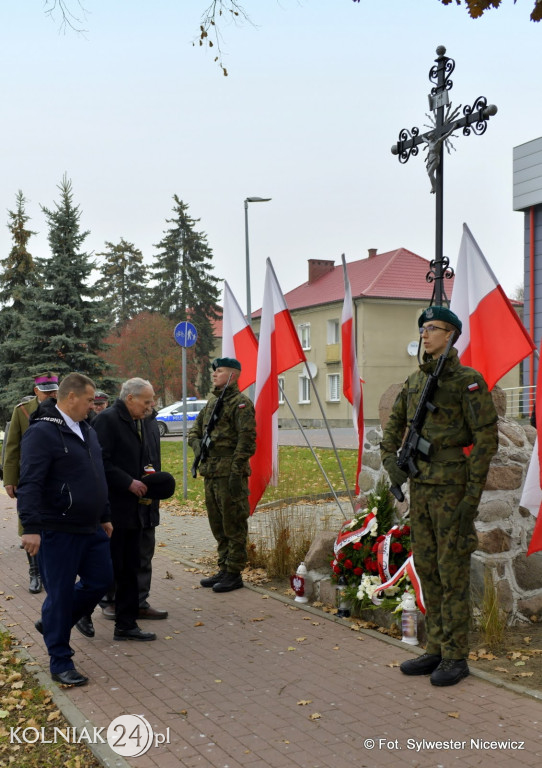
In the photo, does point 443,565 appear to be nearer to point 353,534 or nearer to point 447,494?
point 447,494

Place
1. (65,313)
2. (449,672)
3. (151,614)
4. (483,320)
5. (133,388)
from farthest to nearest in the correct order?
(65,313)
(483,320)
(151,614)
(133,388)
(449,672)

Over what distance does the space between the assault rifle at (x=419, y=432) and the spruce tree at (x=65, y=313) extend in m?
22.8

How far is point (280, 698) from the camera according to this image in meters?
4.79

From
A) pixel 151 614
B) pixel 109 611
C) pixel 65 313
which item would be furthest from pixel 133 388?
pixel 65 313

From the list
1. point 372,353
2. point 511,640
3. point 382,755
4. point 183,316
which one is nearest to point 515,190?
point 372,353

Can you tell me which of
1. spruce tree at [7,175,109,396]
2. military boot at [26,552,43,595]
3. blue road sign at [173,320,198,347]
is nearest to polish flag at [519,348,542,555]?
military boot at [26,552,43,595]

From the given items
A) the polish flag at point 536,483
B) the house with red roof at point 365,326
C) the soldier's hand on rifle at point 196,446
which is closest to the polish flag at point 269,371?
the soldier's hand on rifle at point 196,446

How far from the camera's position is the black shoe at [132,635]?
609 cm

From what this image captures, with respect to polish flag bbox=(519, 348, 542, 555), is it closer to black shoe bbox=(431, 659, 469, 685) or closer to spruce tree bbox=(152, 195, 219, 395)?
black shoe bbox=(431, 659, 469, 685)

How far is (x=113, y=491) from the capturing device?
6152mm

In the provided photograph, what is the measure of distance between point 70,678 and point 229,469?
273 centimetres

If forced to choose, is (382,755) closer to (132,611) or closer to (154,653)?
(154,653)

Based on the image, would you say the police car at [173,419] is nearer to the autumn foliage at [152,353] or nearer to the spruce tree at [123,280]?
the autumn foliage at [152,353]

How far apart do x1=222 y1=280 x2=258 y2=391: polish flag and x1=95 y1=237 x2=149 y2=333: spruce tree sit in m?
58.6
